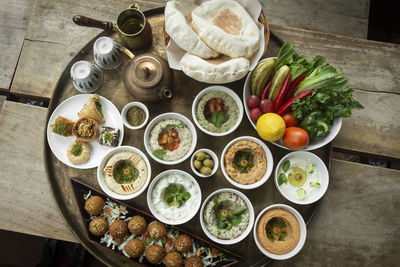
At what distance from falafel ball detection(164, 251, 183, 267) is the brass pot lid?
1440 millimetres

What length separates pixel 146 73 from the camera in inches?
86.6

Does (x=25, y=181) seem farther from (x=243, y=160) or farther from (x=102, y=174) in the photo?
(x=243, y=160)

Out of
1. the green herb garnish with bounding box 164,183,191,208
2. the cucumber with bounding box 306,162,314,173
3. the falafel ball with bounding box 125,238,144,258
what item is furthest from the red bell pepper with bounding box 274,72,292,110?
the falafel ball with bounding box 125,238,144,258

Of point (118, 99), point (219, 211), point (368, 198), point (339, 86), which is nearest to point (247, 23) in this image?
point (339, 86)

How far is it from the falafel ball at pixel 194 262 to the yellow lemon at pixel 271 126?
1.18m

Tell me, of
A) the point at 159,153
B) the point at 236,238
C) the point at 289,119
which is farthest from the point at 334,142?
the point at 159,153

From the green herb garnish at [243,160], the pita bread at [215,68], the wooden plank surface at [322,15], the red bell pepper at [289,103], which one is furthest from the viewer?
the wooden plank surface at [322,15]

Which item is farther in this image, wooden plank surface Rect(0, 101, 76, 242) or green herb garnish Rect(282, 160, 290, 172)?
wooden plank surface Rect(0, 101, 76, 242)

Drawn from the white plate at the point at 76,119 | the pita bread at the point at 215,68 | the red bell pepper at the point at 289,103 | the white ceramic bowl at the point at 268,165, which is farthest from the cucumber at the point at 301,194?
the white plate at the point at 76,119

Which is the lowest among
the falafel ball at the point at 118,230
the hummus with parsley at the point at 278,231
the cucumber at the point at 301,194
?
the hummus with parsley at the point at 278,231

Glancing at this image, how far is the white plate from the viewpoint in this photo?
240cm

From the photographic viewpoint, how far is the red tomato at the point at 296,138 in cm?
214

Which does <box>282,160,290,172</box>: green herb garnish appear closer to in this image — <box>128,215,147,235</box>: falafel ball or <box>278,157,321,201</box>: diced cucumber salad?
<box>278,157,321,201</box>: diced cucumber salad

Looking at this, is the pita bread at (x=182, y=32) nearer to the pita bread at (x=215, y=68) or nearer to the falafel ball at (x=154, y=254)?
the pita bread at (x=215, y=68)
